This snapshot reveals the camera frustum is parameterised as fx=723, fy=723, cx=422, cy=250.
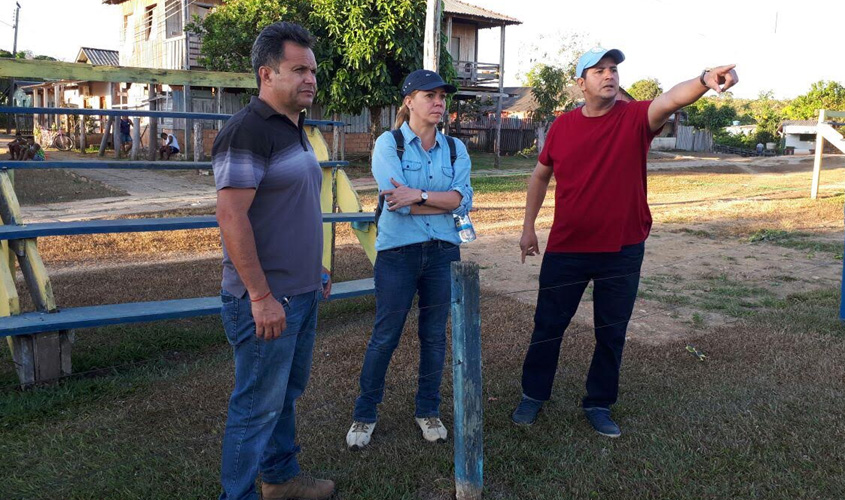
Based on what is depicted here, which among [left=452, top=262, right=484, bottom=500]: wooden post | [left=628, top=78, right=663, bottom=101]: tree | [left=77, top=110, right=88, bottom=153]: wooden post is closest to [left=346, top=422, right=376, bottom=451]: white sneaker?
[left=452, top=262, right=484, bottom=500]: wooden post

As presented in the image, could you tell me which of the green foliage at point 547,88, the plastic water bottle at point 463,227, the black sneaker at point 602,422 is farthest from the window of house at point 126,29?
the black sneaker at point 602,422

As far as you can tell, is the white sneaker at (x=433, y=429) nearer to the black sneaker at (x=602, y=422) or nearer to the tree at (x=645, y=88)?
the black sneaker at (x=602, y=422)

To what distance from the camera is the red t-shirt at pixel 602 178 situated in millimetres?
3451

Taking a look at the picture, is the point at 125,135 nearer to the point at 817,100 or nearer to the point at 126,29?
the point at 126,29

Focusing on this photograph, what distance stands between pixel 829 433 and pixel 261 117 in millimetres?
3193

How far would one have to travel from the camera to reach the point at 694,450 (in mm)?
3514

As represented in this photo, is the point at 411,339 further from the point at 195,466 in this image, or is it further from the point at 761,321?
the point at 761,321

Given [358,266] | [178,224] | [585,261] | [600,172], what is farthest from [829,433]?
[358,266]

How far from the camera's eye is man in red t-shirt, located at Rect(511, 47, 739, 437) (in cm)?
345

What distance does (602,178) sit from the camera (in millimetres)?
3492

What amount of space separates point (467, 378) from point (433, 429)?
2.68 feet

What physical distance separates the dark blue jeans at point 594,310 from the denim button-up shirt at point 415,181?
592 mm

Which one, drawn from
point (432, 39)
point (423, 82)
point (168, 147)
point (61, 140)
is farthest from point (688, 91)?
point (61, 140)

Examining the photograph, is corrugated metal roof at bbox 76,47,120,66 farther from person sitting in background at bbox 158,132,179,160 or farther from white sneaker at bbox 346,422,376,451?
white sneaker at bbox 346,422,376,451
